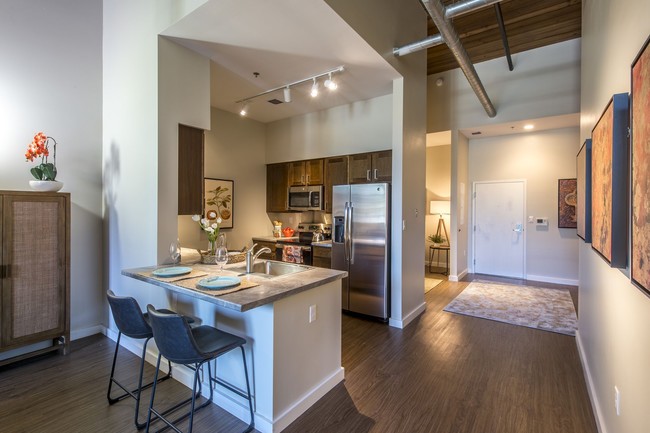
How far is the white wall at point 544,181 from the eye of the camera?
5.94m

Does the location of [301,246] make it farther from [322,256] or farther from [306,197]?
[306,197]

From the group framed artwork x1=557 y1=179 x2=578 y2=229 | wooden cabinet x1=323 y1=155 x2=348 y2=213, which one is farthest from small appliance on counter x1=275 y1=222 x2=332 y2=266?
framed artwork x1=557 y1=179 x2=578 y2=229

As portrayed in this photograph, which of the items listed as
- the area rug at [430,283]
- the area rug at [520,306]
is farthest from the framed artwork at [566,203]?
the area rug at [430,283]

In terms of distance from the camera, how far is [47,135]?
127 inches

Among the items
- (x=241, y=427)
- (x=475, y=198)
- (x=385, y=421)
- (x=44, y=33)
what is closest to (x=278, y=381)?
(x=241, y=427)

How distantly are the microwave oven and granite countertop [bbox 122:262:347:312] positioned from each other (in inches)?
109

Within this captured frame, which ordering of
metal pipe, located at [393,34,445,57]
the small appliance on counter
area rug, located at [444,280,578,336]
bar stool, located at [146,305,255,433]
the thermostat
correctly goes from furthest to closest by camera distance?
1. the thermostat
2. the small appliance on counter
3. area rug, located at [444,280,578,336]
4. metal pipe, located at [393,34,445,57]
5. bar stool, located at [146,305,255,433]

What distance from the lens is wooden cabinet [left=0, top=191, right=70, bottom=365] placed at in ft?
9.18

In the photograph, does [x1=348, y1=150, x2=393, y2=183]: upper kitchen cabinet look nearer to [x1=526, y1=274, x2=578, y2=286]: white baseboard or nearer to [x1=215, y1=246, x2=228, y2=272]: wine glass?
[x1=215, y1=246, x2=228, y2=272]: wine glass

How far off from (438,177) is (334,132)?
336cm

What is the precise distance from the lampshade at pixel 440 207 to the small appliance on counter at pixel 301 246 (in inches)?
108

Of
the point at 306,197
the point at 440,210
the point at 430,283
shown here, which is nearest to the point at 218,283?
the point at 306,197

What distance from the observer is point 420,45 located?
339 cm

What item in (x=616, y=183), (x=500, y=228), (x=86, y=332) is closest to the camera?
(x=616, y=183)
